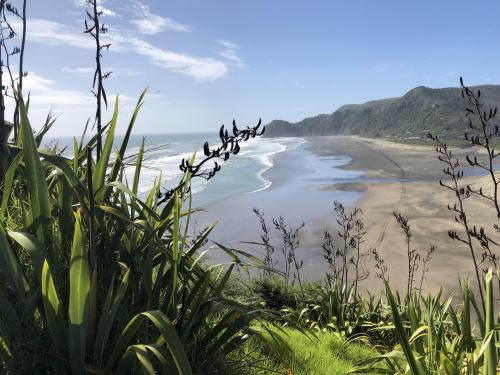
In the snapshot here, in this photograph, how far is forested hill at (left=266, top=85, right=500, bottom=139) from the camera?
347ft

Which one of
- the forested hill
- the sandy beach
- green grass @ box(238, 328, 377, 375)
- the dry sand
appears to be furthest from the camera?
the forested hill

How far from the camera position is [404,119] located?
123 m

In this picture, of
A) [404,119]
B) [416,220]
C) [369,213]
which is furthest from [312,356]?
[404,119]

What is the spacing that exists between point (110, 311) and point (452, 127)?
107241mm

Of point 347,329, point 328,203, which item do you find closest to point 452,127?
point 328,203

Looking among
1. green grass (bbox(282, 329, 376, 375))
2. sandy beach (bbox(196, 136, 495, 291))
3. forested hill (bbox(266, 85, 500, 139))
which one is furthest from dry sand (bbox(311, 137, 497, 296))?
forested hill (bbox(266, 85, 500, 139))

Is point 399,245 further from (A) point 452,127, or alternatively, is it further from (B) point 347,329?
(A) point 452,127

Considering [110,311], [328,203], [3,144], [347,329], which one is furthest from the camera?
[328,203]

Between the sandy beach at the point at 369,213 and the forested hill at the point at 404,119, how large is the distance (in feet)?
214

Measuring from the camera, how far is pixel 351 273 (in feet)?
41.8

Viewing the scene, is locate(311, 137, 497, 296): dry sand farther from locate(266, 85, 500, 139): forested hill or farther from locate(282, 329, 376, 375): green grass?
locate(266, 85, 500, 139): forested hill

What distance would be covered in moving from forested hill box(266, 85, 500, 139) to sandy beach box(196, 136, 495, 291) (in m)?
65.2

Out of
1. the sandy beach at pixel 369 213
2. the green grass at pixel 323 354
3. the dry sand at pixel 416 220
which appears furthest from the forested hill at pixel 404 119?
the green grass at pixel 323 354

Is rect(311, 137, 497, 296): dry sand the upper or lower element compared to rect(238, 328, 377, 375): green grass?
lower
